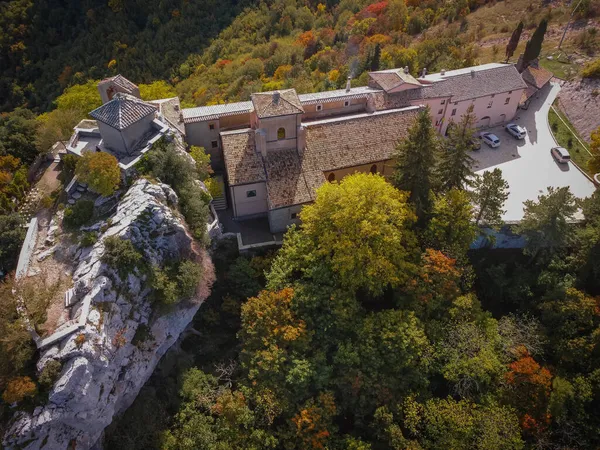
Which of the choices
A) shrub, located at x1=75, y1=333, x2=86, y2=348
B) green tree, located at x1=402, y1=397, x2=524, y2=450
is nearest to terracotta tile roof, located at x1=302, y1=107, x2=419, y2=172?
green tree, located at x1=402, y1=397, x2=524, y2=450

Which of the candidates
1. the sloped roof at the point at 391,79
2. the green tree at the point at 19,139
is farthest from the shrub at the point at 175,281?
the sloped roof at the point at 391,79

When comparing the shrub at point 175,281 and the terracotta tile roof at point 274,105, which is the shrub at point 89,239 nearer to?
the shrub at point 175,281

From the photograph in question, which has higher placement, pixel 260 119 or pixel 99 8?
pixel 260 119

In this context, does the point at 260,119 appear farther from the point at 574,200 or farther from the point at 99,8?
the point at 99,8

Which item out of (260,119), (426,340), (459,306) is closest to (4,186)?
(260,119)

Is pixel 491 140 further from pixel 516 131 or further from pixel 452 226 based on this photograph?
pixel 452 226

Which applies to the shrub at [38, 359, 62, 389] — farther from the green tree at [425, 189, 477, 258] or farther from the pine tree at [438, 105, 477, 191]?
the pine tree at [438, 105, 477, 191]

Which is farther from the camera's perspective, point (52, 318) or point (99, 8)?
point (99, 8)

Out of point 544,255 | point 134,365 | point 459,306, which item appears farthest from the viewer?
point 544,255
